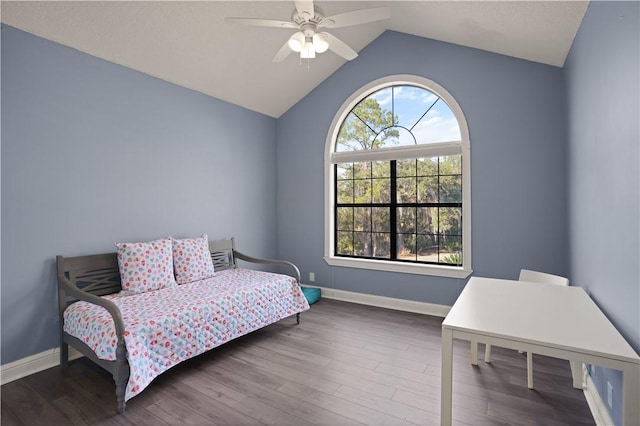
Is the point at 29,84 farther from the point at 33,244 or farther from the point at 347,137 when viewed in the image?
the point at 347,137

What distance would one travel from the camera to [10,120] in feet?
7.68

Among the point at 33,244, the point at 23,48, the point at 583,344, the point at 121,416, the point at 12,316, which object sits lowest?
the point at 121,416

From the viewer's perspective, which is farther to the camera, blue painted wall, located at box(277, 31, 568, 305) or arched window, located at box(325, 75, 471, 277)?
arched window, located at box(325, 75, 471, 277)

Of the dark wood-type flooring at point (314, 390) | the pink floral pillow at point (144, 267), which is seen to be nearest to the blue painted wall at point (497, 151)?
the dark wood-type flooring at point (314, 390)

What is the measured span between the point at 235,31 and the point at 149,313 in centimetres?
263

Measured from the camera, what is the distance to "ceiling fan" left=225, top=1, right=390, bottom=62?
85.0 inches

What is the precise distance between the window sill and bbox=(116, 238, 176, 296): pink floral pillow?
2.07m

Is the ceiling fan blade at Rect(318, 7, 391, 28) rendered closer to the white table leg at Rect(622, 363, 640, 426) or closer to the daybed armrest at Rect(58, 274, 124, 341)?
the white table leg at Rect(622, 363, 640, 426)

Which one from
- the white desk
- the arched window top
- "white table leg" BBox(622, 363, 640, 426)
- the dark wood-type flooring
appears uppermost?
the arched window top

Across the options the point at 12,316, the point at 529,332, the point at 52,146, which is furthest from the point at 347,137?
the point at 12,316

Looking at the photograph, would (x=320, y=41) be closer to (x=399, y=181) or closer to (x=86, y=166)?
(x=399, y=181)

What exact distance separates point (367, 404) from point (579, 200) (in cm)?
211

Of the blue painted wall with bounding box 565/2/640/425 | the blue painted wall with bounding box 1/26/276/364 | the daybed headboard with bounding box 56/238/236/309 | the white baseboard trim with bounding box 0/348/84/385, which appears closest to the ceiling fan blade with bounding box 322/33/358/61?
the blue painted wall with bounding box 565/2/640/425

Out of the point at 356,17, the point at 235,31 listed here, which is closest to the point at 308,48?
the point at 356,17
